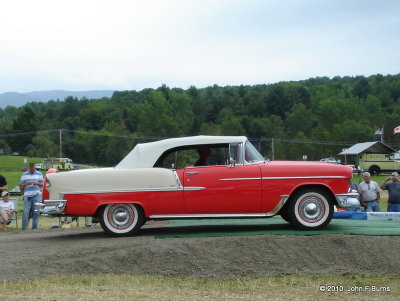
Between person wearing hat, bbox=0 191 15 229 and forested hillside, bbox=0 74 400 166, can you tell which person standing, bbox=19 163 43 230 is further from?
forested hillside, bbox=0 74 400 166

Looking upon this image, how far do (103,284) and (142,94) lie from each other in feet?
551

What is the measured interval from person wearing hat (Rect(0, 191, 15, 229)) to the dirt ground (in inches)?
217

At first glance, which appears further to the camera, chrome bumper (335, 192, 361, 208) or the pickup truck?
the pickup truck

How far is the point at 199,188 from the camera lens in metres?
10.5

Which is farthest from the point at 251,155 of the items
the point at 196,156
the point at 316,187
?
the point at 316,187

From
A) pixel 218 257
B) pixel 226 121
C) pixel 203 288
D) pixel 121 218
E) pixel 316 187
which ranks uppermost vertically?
pixel 226 121

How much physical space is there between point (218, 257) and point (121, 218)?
239 centimetres

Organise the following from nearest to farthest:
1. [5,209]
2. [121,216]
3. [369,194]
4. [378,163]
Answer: [121,216]
[5,209]
[369,194]
[378,163]

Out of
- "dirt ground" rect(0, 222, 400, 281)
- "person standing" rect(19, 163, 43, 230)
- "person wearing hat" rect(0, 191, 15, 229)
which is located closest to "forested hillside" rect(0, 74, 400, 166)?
"person wearing hat" rect(0, 191, 15, 229)

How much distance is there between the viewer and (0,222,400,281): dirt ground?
29.0ft

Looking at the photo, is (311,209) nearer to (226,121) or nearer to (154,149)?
(154,149)

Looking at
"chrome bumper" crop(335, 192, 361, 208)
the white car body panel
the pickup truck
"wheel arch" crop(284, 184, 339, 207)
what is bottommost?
the pickup truck

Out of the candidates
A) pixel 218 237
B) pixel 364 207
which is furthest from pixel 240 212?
pixel 364 207

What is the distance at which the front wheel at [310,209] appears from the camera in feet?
35.0
